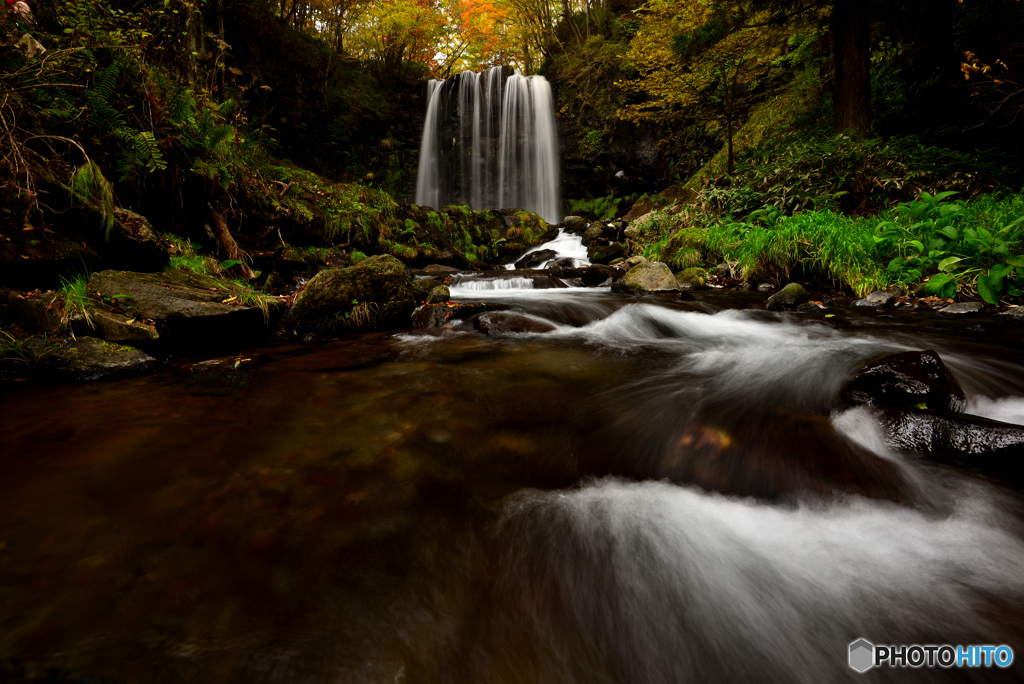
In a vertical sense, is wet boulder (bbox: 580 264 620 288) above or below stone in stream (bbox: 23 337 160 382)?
above

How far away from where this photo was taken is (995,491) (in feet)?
5.33

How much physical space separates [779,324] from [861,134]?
631 cm

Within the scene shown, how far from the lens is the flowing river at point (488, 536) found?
1096 millimetres

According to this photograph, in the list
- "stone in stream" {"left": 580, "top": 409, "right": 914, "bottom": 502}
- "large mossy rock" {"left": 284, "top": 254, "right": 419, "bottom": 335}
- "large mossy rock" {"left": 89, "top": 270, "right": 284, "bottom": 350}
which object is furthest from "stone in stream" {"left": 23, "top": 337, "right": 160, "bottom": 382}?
"stone in stream" {"left": 580, "top": 409, "right": 914, "bottom": 502}

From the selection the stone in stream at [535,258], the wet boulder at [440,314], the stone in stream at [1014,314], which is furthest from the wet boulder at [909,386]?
the stone in stream at [535,258]

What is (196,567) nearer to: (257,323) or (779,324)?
(257,323)

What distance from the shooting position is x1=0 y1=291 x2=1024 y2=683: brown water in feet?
3.60

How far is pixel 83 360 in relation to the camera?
2.95 m

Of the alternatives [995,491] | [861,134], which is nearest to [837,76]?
[861,134]

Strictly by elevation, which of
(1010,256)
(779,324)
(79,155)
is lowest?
(779,324)

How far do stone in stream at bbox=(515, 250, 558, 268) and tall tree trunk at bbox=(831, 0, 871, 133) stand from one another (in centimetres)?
687

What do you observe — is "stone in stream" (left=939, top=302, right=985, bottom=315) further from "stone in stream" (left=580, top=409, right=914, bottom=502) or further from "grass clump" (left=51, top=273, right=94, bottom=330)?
"grass clump" (left=51, top=273, right=94, bottom=330)

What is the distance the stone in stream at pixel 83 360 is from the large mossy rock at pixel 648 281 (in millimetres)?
6582

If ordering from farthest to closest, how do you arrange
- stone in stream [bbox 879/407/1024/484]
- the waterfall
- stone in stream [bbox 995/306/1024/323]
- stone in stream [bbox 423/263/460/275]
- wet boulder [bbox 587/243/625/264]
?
the waterfall < wet boulder [bbox 587/243/625/264] < stone in stream [bbox 423/263/460/275] < stone in stream [bbox 995/306/1024/323] < stone in stream [bbox 879/407/1024/484]
